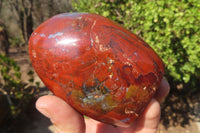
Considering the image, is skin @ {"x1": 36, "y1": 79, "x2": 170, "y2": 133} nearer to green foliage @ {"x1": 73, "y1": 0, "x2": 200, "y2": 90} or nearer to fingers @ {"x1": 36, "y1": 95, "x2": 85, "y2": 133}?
fingers @ {"x1": 36, "y1": 95, "x2": 85, "y2": 133}

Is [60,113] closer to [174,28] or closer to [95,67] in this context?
[95,67]

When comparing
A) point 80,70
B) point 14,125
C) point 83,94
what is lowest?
point 14,125

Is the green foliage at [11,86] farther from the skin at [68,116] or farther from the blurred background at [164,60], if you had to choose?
the skin at [68,116]

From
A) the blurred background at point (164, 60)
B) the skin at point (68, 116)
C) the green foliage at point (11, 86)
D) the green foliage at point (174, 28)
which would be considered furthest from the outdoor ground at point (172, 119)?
the skin at point (68, 116)

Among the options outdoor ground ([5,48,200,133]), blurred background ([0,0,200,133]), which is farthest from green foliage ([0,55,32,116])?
outdoor ground ([5,48,200,133])

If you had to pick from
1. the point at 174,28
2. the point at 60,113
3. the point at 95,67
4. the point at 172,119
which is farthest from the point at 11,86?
the point at 172,119

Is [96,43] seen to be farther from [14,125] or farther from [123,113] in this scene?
[14,125]

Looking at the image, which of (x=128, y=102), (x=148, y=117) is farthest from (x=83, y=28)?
(x=148, y=117)
